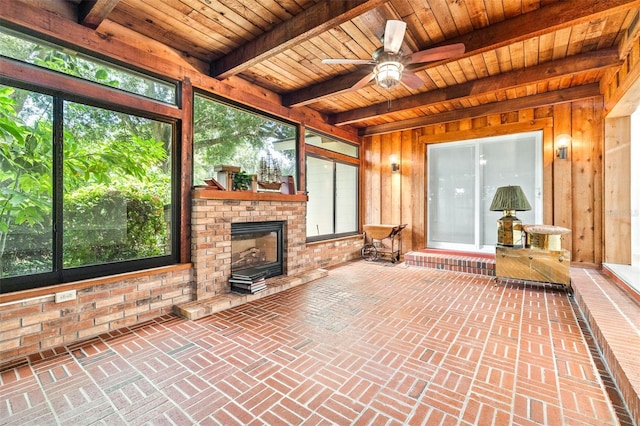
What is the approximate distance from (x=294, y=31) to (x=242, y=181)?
180cm

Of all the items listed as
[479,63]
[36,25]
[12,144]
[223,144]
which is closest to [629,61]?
[479,63]

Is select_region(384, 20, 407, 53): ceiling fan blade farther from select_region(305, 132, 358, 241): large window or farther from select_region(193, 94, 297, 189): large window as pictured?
select_region(305, 132, 358, 241): large window

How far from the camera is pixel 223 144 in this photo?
3697 mm

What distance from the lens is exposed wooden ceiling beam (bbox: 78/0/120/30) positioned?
2.21 metres

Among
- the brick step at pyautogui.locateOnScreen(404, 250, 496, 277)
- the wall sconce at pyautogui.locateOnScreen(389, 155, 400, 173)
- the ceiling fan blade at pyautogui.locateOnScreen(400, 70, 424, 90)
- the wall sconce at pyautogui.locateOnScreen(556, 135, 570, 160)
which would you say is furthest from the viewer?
the wall sconce at pyautogui.locateOnScreen(389, 155, 400, 173)

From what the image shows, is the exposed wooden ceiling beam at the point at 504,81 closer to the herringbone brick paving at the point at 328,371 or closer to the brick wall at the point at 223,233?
the brick wall at the point at 223,233

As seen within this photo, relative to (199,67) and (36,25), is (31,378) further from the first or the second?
(199,67)

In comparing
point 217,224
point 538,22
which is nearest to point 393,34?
point 538,22

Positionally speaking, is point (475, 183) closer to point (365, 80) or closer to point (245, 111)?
point (365, 80)

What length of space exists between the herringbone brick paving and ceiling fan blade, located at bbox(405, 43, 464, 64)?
2401 mm

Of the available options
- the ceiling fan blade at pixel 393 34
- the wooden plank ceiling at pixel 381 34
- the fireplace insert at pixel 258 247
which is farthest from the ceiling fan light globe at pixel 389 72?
the fireplace insert at pixel 258 247

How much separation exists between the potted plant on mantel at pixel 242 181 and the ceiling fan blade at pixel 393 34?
2.14 m

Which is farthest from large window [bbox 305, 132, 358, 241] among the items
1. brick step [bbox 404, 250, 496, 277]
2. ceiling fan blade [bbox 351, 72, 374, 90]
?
ceiling fan blade [bbox 351, 72, 374, 90]

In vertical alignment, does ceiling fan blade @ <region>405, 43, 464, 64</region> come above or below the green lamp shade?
above
